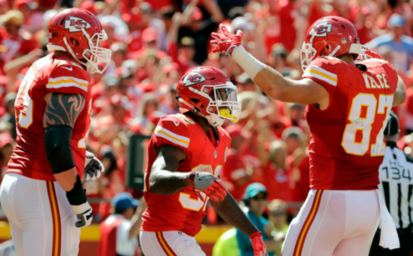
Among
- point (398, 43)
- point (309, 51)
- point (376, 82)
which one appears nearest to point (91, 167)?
point (309, 51)

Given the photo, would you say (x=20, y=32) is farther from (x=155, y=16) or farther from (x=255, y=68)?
(x=255, y=68)

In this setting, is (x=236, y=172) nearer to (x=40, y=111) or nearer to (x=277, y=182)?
(x=277, y=182)

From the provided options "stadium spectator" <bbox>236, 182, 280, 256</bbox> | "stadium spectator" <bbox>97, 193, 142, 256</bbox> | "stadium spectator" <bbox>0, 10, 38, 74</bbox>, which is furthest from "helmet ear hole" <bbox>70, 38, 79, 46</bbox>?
"stadium spectator" <bbox>0, 10, 38, 74</bbox>

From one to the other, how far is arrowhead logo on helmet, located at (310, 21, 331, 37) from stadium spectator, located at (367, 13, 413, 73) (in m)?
6.82

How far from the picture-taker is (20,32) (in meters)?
10.9

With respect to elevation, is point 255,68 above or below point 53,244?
above

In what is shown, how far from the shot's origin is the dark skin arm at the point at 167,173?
3.79 m

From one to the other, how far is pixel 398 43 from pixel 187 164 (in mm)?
7956

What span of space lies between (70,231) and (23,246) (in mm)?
296

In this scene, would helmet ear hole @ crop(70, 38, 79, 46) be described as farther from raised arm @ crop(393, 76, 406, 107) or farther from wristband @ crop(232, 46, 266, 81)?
raised arm @ crop(393, 76, 406, 107)

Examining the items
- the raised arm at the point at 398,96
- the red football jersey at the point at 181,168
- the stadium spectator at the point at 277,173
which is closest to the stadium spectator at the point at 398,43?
the stadium spectator at the point at 277,173

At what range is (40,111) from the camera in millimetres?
4094

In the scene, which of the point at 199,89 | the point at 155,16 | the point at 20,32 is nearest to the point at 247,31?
the point at 155,16

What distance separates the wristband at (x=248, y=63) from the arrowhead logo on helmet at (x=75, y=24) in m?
1.00
